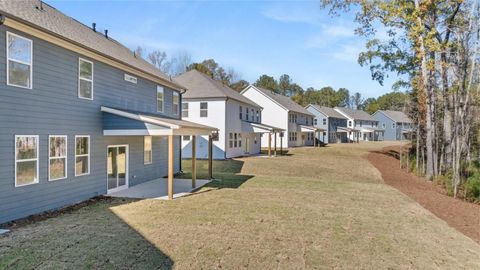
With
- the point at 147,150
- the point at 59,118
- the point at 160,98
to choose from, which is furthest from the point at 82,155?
the point at 160,98

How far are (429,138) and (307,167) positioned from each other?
788cm

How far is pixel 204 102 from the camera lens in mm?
27453

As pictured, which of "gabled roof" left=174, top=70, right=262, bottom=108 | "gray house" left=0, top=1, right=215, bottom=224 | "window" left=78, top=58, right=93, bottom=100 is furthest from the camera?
"gabled roof" left=174, top=70, right=262, bottom=108

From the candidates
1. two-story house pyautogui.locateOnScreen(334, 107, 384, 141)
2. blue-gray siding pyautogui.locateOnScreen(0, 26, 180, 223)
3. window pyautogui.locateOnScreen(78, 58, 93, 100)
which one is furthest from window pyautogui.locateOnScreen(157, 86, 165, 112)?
two-story house pyautogui.locateOnScreen(334, 107, 384, 141)

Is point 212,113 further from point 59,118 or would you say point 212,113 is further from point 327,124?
point 327,124

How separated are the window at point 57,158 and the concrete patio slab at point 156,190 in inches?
99.1

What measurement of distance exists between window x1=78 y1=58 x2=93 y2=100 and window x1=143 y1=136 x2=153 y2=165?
4.48 metres

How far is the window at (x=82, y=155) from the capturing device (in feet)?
35.9

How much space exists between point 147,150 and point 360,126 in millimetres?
63201

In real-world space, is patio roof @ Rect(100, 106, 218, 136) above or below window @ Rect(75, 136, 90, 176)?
above

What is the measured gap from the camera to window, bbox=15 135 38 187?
8547 mm

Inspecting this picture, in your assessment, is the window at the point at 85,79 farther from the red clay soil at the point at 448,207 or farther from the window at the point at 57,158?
the red clay soil at the point at 448,207

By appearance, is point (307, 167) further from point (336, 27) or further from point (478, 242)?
point (478, 242)

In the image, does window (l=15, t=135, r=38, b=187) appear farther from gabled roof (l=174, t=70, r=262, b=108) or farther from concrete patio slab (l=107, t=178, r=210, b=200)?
gabled roof (l=174, t=70, r=262, b=108)
